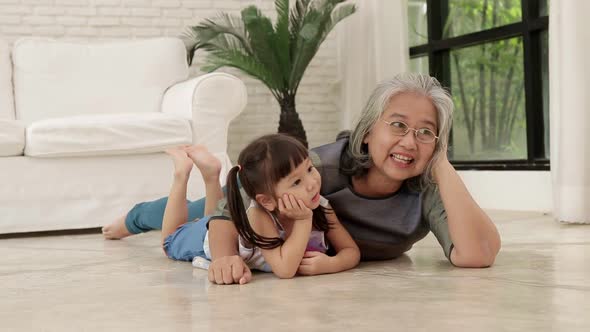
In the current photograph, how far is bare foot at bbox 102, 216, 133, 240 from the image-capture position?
3.38 m

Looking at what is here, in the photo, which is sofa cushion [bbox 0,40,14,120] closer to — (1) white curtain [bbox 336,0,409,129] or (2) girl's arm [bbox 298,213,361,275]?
(1) white curtain [bbox 336,0,409,129]

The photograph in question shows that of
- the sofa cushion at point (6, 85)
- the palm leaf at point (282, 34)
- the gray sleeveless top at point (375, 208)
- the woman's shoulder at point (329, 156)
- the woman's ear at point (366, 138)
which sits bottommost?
the gray sleeveless top at point (375, 208)

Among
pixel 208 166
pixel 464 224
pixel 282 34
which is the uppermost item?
pixel 282 34

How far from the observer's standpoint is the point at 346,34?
19.2 feet

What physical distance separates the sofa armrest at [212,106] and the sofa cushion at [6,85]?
1046 millimetres

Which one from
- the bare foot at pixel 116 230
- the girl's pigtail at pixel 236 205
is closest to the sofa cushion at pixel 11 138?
the bare foot at pixel 116 230

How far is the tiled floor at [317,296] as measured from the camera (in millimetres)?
1539

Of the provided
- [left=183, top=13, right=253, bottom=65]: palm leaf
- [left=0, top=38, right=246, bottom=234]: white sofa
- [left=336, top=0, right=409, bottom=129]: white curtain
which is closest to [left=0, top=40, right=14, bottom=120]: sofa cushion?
[left=0, top=38, right=246, bottom=234]: white sofa

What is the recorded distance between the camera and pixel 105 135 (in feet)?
12.7

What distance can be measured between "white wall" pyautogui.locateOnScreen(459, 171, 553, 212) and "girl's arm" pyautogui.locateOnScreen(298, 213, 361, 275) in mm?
2227

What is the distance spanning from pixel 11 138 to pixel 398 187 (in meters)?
2.17

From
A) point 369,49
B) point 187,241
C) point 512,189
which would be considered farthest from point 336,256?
point 369,49

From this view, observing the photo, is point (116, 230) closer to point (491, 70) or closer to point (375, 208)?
point (375, 208)

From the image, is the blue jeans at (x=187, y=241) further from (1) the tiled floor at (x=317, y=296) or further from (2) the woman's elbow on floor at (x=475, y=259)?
(2) the woman's elbow on floor at (x=475, y=259)
